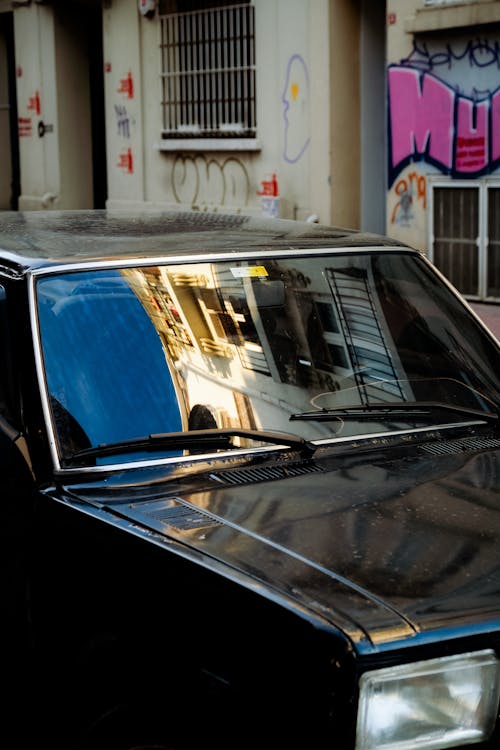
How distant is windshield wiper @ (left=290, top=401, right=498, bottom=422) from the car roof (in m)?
0.59

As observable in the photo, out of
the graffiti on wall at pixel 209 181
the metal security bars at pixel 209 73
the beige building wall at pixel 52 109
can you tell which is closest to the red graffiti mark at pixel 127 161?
the metal security bars at pixel 209 73

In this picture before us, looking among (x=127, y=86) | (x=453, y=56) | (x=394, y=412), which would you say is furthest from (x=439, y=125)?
(x=394, y=412)

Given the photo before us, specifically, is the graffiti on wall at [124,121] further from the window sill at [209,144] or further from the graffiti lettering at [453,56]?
the graffiti lettering at [453,56]

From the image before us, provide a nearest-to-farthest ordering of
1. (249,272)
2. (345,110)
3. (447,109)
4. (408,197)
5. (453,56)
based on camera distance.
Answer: (249,272), (453,56), (447,109), (408,197), (345,110)

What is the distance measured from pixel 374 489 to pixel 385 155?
11.6 metres

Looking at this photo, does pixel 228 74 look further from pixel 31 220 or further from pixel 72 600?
pixel 72 600

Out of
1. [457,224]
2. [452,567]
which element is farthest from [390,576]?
[457,224]

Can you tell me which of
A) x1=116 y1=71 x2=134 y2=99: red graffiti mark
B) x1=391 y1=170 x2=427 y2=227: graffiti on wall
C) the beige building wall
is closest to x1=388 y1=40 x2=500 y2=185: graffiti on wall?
x1=391 y1=170 x2=427 y2=227: graffiti on wall

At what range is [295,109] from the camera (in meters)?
14.6

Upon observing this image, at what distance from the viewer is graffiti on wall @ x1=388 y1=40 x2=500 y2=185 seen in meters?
12.1

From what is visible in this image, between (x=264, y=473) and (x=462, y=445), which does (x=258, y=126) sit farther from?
(x=264, y=473)

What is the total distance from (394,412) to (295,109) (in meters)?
11.4

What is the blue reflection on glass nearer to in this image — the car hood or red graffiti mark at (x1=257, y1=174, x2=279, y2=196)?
the car hood

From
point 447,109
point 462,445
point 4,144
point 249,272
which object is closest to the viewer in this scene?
point 462,445
